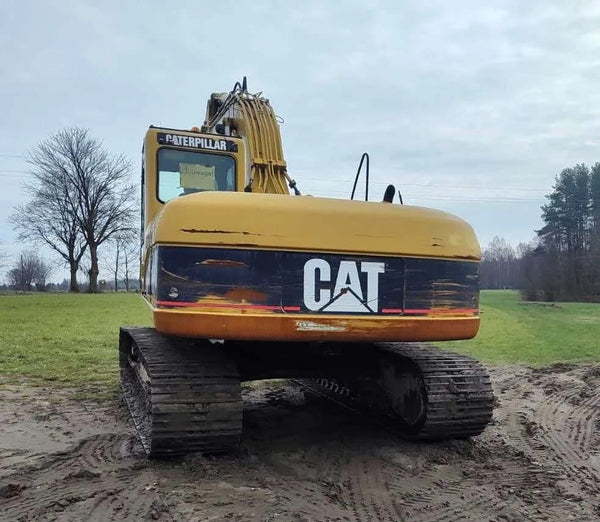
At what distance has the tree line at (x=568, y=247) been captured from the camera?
53.2m

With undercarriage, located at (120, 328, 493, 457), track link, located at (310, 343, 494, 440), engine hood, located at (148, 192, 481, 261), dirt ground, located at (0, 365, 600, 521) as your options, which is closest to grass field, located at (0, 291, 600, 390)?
dirt ground, located at (0, 365, 600, 521)

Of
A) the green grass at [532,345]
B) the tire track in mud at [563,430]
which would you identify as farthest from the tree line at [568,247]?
the tire track in mud at [563,430]

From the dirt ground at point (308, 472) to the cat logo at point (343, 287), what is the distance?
3.55ft

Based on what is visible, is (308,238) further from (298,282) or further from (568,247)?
(568,247)

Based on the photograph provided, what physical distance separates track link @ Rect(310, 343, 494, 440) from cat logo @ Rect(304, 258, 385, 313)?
3.43 ft

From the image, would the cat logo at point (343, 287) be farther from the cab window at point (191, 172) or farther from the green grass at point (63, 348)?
the green grass at point (63, 348)

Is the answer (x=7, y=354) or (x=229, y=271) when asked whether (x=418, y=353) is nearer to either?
(x=229, y=271)

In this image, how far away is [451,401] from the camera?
4449 millimetres

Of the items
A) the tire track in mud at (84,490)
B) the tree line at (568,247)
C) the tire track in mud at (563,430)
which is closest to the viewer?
the tire track in mud at (84,490)

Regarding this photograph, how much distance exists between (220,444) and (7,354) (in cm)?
723

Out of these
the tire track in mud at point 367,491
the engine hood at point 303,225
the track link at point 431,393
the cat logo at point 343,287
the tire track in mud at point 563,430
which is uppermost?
the engine hood at point 303,225

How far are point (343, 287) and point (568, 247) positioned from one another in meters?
62.5

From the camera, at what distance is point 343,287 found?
3.78m

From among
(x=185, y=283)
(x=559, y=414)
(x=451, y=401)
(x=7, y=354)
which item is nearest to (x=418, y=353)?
(x=451, y=401)
